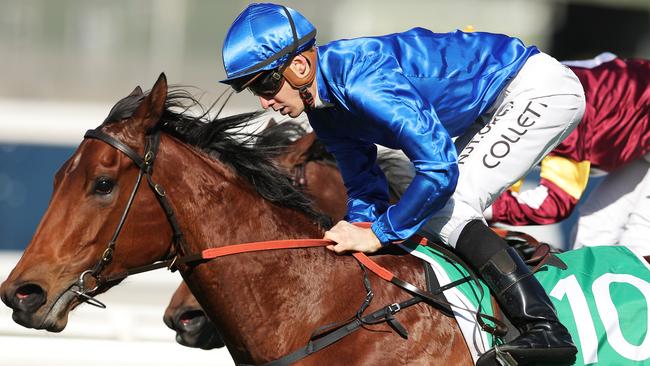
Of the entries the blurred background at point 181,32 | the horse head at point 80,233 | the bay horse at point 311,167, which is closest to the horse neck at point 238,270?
the horse head at point 80,233

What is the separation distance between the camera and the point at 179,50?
11578 millimetres

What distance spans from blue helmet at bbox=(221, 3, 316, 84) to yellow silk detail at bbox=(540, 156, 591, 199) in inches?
72.9

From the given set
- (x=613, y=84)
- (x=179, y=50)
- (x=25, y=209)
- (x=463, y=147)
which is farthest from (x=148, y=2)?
(x=463, y=147)

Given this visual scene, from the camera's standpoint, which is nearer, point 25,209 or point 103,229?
point 103,229

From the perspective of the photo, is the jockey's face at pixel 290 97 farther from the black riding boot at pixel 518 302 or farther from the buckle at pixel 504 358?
the buckle at pixel 504 358

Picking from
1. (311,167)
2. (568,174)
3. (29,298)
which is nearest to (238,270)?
(29,298)

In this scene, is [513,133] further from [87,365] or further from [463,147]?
[87,365]

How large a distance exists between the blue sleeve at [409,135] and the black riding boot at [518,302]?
0.18m

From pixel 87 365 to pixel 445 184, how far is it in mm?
2747

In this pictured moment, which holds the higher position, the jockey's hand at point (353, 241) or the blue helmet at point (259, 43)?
the blue helmet at point (259, 43)

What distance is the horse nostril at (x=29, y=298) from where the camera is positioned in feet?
7.95

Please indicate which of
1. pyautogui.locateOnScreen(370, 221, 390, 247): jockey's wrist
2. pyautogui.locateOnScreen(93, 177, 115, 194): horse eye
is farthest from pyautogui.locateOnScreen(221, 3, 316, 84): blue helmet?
pyautogui.locateOnScreen(370, 221, 390, 247): jockey's wrist

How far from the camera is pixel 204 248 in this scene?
8.64ft

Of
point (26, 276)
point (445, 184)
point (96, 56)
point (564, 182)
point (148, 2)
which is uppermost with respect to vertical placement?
point (445, 184)
